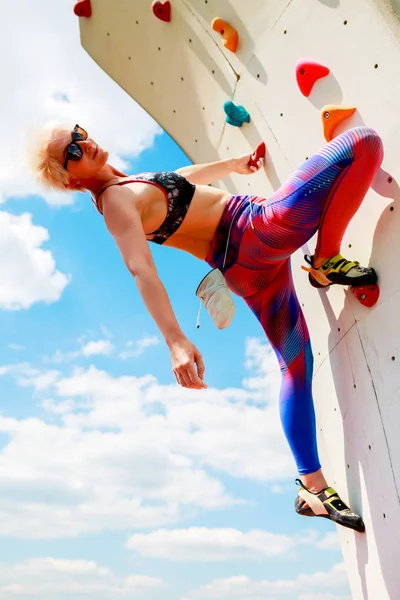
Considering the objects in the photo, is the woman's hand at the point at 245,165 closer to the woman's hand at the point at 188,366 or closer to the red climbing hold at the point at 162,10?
the red climbing hold at the point at 162,10

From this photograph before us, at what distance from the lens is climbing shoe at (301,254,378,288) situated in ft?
8.89

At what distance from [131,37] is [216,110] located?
94 cm

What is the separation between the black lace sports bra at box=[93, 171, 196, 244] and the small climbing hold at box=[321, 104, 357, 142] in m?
0.67

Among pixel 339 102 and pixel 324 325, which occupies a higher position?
pixel 339 102

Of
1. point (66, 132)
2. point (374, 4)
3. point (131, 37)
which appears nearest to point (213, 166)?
point (66, 132)

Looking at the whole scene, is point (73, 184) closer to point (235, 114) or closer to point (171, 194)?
point (171, 194)

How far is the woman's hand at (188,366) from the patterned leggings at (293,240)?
0.75 meters

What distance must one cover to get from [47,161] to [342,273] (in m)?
1.37

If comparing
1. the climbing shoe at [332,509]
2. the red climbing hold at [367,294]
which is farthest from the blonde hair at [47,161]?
the climbing shoe at [332,509]

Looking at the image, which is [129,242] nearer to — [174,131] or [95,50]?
[174,131]

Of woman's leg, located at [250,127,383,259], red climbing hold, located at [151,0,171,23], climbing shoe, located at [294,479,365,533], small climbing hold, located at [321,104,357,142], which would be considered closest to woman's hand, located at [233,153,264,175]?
small climbing hold, located at [321,104,357,142]

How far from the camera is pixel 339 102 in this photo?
2.90 meters

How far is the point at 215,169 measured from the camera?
337 centimetres

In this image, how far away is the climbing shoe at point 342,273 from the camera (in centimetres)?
271
